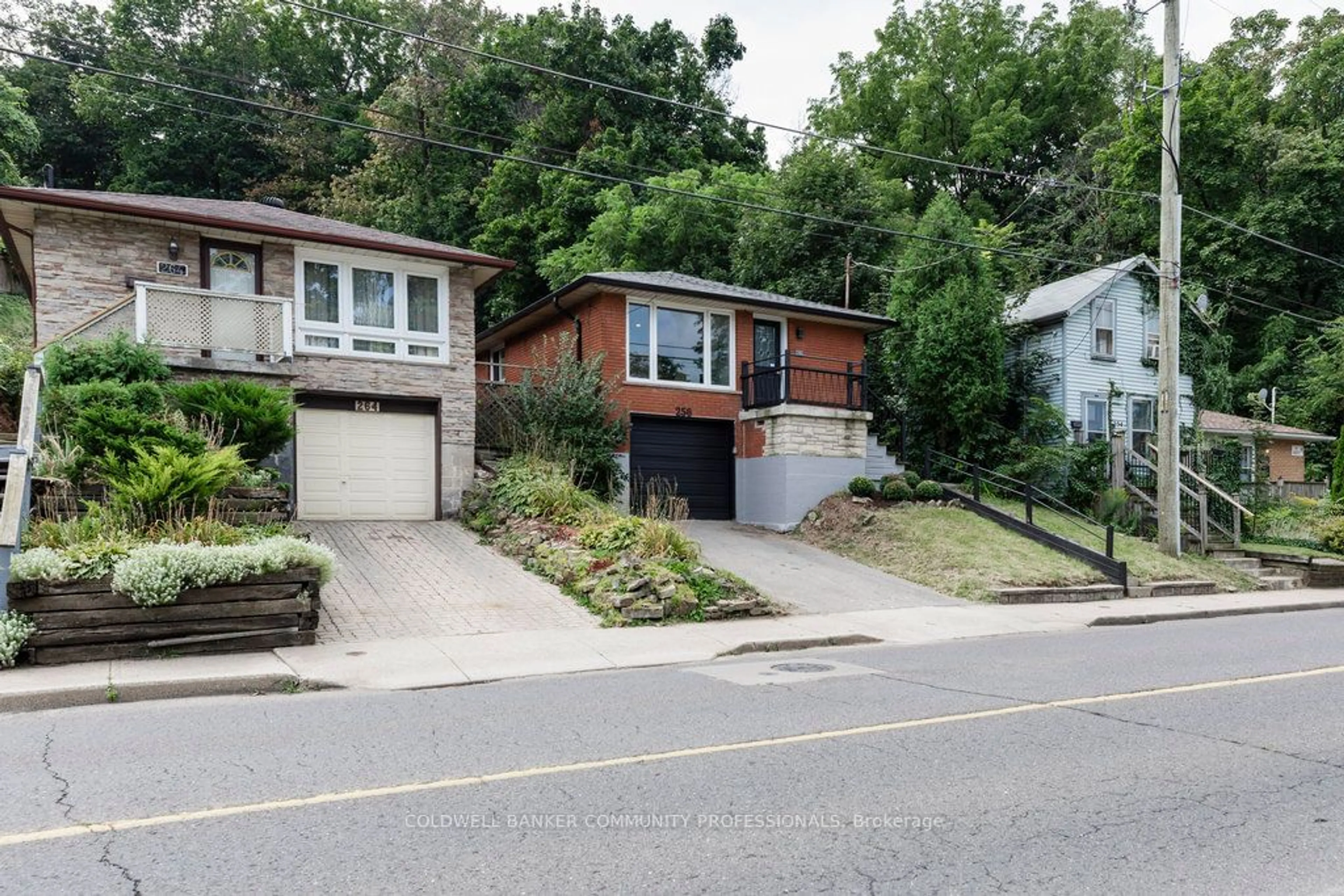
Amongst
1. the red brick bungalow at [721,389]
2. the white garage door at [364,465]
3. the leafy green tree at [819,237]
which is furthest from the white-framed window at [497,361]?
the leafy green tree at [819,237]

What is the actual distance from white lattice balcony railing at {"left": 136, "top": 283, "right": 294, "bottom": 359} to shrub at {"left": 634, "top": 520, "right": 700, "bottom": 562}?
7680 millimetres

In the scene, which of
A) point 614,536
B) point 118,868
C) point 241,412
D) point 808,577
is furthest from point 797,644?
point 241,412

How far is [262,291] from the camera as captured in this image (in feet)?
53.4

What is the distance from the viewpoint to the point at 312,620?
30.5 feet

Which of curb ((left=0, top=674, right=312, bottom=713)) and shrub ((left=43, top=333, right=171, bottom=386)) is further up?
shrub ((left=43, top=333, right=171, bottom=386))

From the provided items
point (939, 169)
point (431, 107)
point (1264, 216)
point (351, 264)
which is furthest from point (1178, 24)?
point (431, 107)

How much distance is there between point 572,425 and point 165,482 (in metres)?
8.38

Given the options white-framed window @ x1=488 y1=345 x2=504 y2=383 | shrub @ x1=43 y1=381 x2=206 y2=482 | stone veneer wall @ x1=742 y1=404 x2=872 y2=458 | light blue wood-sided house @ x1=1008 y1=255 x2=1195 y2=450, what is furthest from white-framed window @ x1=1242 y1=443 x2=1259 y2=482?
shrub @ x1=43 y1=381 x2=206 y2=482

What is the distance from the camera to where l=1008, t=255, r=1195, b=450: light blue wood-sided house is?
25.5m

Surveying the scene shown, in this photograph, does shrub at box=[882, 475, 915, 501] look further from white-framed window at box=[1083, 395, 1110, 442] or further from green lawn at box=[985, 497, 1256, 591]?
white-framed window at box=[1083, 395, 1110, 442]

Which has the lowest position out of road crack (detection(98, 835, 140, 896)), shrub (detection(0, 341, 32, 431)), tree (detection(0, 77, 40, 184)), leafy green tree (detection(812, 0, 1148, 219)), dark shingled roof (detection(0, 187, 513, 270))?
road crack (detection(98, 835, 140, 896))

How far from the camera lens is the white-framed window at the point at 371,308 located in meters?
16.6

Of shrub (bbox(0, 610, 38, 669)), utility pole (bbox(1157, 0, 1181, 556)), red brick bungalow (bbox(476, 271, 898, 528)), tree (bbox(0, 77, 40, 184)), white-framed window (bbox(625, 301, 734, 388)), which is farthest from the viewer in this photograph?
tree (bbox(0, 77, 40, 184))

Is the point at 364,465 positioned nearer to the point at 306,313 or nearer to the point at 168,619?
Result: the point at 306,313
